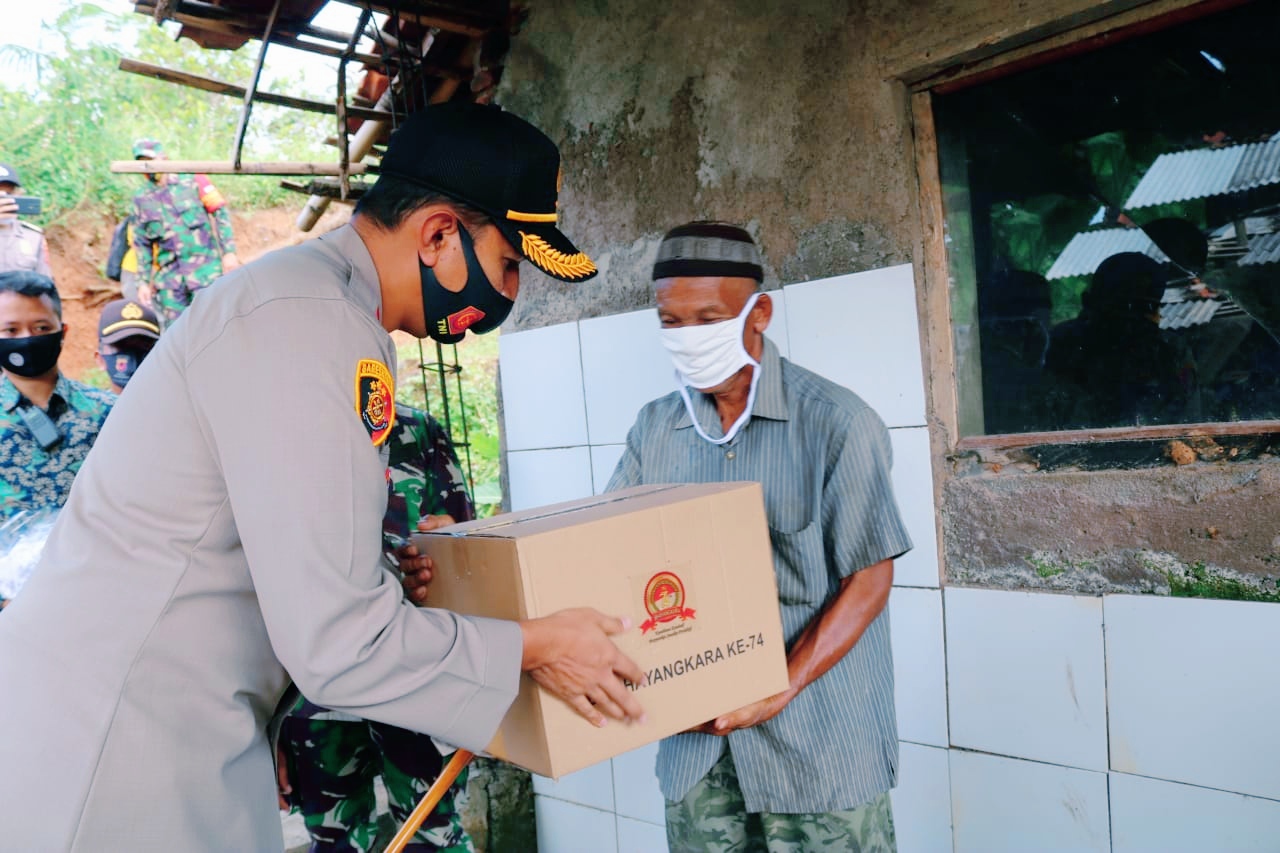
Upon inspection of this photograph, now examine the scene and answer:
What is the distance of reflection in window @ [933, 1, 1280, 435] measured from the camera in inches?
74.0

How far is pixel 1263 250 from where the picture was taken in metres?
1.87

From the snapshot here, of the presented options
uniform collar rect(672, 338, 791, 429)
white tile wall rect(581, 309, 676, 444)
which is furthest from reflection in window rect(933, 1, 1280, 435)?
white tile wall rect(581, 309, 676, 444)

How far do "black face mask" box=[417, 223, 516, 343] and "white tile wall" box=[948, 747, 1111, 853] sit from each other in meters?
1.64

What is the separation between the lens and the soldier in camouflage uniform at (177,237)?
23.4ft

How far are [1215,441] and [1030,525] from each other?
1.37ft

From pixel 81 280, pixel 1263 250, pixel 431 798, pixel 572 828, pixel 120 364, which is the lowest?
pixel 572 828

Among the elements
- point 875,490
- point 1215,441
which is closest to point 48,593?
point 875,490

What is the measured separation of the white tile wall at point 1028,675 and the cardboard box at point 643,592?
83cm

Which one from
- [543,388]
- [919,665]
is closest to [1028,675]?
[919,665]

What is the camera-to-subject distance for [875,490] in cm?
176

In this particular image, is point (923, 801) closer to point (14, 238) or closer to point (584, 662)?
point (584, 662)

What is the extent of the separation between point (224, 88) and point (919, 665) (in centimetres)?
341

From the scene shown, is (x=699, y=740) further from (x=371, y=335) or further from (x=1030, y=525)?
(x=371, y=335)

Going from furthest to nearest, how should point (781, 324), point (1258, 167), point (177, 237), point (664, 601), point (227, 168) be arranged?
point (177, 237), point (227, 168), point (781, 324), point (1258, 167), point (664, 601)
